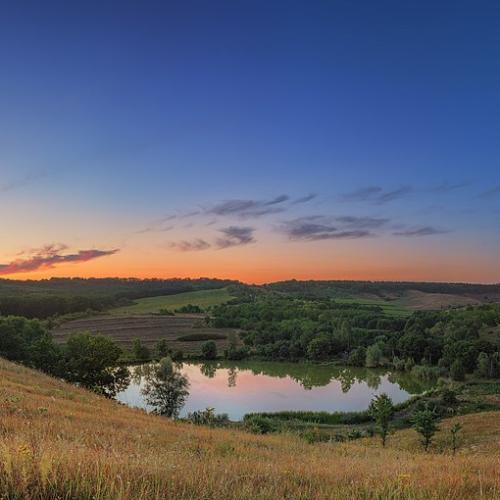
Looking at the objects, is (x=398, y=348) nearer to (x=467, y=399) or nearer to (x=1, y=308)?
(x=467, y=399)

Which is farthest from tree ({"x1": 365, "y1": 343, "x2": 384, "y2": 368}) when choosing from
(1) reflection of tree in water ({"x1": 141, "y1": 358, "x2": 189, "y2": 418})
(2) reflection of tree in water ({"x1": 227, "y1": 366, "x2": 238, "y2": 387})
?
(1) reflection of tree in water ({"x1": 141, "y1": 358, "x2": 189, "y2": 418})

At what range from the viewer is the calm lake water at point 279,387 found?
201ft

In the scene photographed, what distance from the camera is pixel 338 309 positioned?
15362 centimetres

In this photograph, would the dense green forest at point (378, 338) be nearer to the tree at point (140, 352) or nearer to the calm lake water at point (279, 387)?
the calm lake water at point (279, 387)

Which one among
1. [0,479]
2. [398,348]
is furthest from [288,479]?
[398,348]

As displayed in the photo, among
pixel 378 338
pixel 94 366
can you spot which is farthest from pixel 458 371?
pixel 94 366

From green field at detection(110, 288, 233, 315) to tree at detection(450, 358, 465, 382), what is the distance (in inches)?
3742

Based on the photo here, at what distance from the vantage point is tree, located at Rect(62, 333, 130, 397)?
4906 centimetres

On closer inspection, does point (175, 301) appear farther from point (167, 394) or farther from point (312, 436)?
point (312, 436)

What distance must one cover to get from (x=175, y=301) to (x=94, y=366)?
120 m

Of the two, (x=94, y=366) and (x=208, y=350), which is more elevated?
(x=94, y=366)

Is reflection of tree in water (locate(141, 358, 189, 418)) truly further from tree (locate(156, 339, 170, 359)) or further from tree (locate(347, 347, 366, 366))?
tree (locate(347, 347, 366, 366))

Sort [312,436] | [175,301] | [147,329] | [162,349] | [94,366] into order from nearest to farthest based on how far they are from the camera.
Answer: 1. [312,436]
2. [94,366]
3. [162,349]
4. [147,329]
5. [175,301]

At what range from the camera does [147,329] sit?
387 feet
